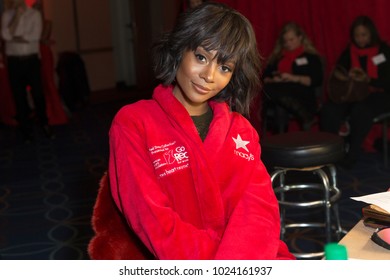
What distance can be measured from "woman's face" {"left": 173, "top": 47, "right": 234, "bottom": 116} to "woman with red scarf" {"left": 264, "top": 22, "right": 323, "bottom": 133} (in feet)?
9.34

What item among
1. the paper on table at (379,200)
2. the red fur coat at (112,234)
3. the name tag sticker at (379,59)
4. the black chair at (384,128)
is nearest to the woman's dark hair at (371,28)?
the name tag sticker at (379,59)

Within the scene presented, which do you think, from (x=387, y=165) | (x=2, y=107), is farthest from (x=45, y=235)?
(x=2, y=107)

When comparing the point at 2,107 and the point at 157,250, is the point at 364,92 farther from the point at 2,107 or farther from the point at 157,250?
the point at 2,107

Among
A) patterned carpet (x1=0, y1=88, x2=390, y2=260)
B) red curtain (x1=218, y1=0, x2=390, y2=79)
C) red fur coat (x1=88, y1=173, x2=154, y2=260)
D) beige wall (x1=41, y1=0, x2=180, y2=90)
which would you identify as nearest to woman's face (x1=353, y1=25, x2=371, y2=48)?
red curtain (x1=218, y1=0, x2=390, y2=79)

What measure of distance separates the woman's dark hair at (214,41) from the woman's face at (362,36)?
3.15 metres

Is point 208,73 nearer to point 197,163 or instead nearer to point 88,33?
point 197,163

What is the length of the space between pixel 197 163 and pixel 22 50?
436 centimetres

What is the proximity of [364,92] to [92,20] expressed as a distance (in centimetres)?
533

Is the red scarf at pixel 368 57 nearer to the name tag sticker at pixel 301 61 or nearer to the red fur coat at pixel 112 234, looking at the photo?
the name tag sticker at pixel 301 61

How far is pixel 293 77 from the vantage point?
4484mm

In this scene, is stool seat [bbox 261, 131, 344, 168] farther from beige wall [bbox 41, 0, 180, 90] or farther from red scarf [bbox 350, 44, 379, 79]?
beige wall [bbox 41, 0, 180, 90]

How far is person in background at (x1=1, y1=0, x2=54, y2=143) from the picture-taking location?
5344mm

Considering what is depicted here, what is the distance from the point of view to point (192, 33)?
144 centimetres

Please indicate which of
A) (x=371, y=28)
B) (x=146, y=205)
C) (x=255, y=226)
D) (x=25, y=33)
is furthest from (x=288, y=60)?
(x=146, y=205)
